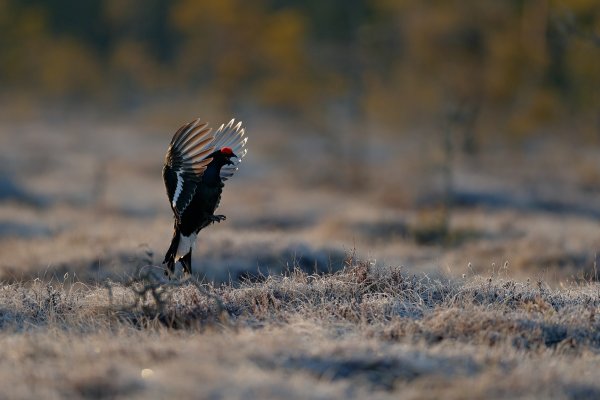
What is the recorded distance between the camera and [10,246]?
41.0 ft

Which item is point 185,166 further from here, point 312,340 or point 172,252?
point 312,340

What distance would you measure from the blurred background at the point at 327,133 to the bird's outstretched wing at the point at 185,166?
3.25 m

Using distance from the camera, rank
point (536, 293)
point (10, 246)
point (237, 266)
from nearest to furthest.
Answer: point (536, 293)
point (237, 266)
point (10, 246)

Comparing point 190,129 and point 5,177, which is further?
point 5,177

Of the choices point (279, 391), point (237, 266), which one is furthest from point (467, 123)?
point (279, 391)

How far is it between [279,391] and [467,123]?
24.1 metres

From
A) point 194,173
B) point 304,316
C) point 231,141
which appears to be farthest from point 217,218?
point 304,316

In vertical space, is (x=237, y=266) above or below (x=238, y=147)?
below

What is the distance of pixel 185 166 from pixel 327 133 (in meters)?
21.5

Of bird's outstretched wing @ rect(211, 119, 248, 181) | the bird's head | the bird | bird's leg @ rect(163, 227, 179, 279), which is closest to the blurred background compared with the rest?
bird's leg @ rect(163, 227, 179, 279)

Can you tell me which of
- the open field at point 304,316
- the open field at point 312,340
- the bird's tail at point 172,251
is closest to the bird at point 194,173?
the bird's tail at point 172,251

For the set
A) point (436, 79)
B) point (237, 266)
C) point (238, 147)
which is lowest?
point (237, 266)

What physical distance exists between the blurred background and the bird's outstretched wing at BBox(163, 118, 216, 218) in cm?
325

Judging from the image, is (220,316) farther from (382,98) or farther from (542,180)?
(382,98)
